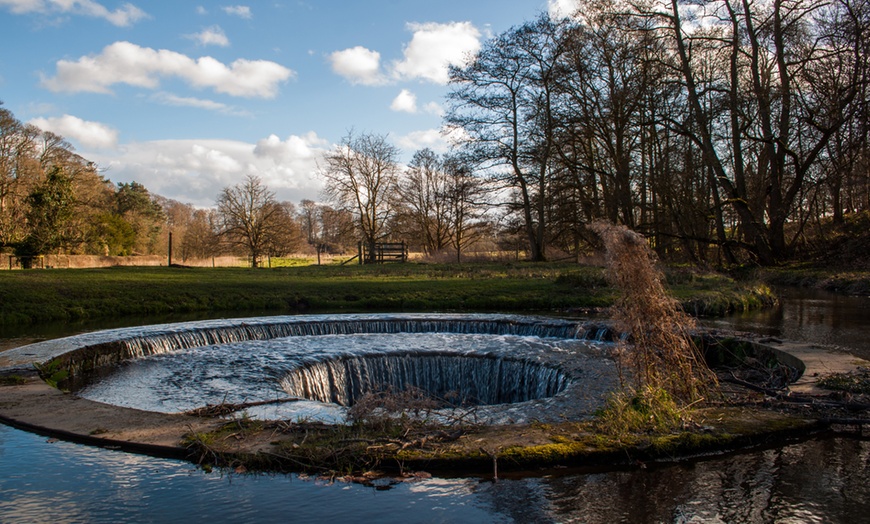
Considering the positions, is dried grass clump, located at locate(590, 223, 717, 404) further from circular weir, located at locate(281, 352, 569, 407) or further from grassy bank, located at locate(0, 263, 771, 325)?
grassy bank, located at locate(0, 263, 771, 325)

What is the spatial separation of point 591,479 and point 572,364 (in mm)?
4887

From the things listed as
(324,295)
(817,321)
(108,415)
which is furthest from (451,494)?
(324,295)

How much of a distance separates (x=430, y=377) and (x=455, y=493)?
18.7 feet

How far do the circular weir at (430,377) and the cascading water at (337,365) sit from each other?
18 mm

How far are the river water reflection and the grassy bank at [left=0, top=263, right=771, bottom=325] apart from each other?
11.0 metres

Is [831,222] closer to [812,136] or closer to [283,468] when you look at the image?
[812,136]

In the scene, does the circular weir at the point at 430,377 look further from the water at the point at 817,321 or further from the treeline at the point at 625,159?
the treeline at the point at 625,159

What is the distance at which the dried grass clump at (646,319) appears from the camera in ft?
18.0

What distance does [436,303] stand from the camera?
62.9 ft

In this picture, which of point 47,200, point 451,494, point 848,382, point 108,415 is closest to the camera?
point 451,494

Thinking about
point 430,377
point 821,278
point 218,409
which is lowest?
point 430,377

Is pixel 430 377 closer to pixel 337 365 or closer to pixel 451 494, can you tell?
pixel 337 365

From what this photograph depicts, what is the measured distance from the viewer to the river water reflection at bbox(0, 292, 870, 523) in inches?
155

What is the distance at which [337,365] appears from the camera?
392 inches
